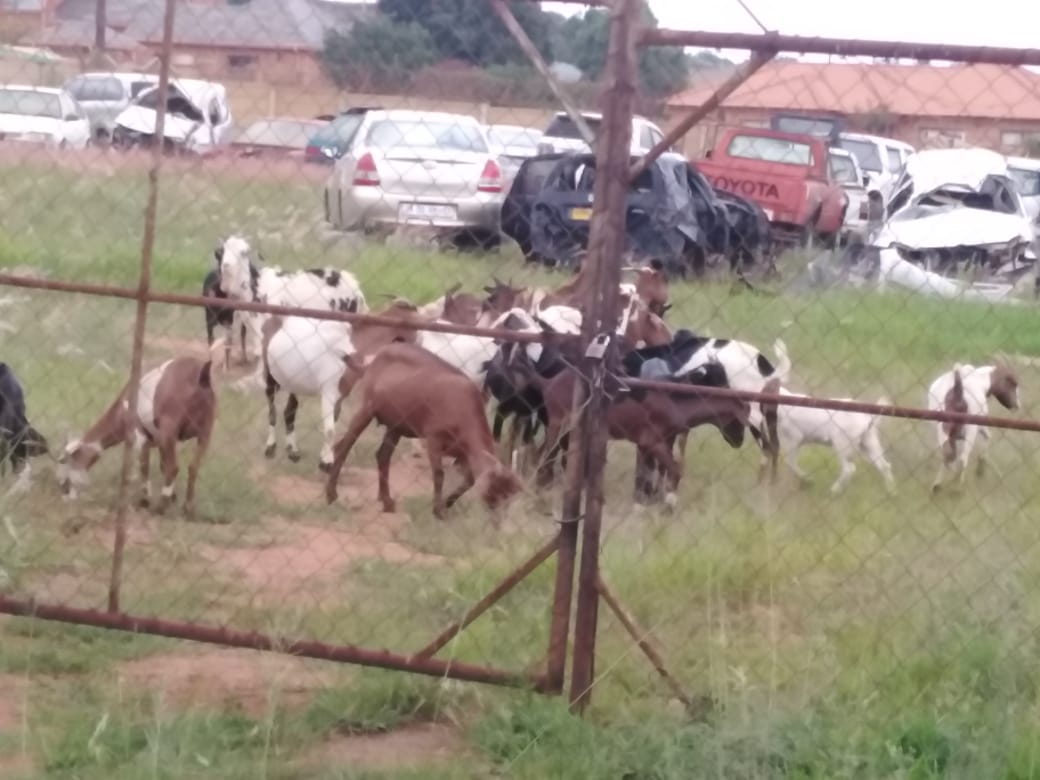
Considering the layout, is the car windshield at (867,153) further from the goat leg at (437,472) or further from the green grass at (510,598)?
the goat leg at (437,472)

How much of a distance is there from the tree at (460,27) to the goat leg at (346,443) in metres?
2.99

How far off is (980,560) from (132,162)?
3.58 metres

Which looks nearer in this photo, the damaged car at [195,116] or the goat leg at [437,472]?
the damaged car at [195,116]

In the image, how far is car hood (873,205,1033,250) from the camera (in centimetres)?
981

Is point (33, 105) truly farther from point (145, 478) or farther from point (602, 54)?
point (602, 54)

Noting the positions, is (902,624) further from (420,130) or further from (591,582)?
(420,130)

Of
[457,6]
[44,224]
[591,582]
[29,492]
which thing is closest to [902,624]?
[591,582]

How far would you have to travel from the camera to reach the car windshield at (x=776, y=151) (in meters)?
8.60

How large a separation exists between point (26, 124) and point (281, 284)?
8.11ft

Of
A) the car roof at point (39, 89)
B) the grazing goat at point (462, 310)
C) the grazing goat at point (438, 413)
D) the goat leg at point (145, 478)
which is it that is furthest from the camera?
the grazing goat at point (462, 310)

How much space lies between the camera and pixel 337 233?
16.0 feet

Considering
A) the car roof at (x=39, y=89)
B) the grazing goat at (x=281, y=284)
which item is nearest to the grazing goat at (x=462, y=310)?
the grazing goat at (x=281, y=284)

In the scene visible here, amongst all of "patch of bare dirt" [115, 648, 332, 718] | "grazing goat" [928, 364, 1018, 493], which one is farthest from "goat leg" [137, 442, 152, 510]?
"grazing goat" [928, 364, 1018, 493]

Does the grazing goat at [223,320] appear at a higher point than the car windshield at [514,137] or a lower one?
lower
